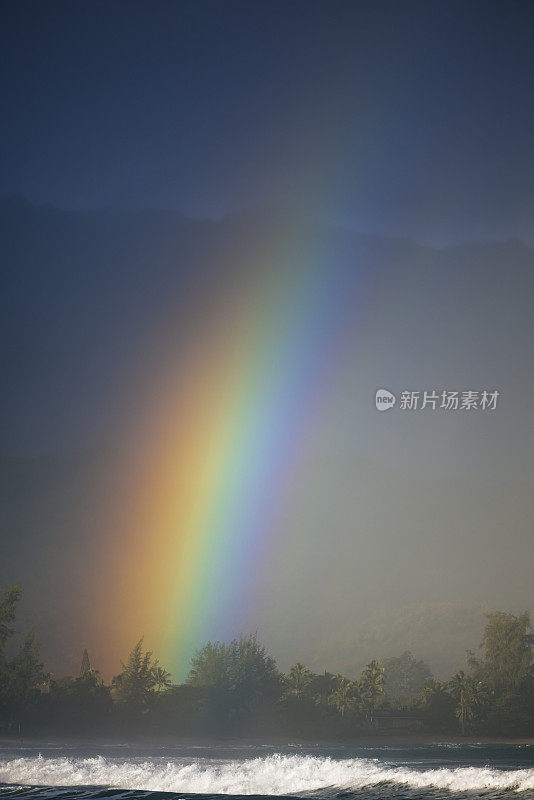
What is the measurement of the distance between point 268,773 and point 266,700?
893 inches

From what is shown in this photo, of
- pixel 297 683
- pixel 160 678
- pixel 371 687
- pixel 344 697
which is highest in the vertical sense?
pixel 371 687

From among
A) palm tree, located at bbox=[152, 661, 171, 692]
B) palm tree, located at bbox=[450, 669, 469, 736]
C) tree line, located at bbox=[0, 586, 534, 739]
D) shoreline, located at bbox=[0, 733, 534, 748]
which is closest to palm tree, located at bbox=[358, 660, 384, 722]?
tree line, located at bbox=[0, 586, 534, 739]

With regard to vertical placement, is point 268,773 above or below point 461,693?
below

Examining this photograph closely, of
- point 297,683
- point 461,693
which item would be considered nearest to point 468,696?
point 461,693

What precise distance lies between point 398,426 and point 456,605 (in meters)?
17.4

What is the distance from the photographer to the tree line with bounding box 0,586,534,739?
155 feet

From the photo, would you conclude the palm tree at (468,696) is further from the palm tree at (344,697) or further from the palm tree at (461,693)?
the palm tree at (344,697)

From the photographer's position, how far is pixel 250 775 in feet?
97.5

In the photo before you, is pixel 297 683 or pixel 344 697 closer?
pixel 344 697

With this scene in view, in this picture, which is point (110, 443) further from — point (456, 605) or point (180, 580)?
point (456, 605)

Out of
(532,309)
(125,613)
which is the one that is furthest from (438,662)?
(532,309)

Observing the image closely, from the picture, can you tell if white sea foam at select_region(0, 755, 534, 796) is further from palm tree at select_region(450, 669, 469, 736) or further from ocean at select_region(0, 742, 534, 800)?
palm tree at select_region(450, 669, 469, 736)

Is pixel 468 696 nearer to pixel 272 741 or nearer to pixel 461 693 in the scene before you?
pixel 461 693

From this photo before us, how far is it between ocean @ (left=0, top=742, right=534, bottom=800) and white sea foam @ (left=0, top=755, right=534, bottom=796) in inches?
1.6
